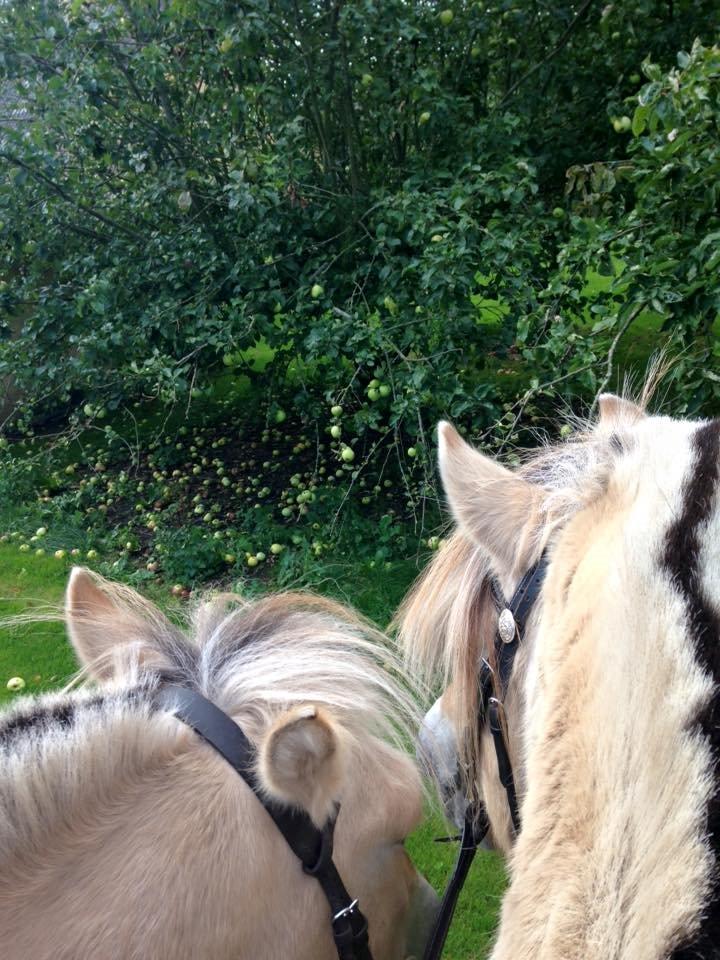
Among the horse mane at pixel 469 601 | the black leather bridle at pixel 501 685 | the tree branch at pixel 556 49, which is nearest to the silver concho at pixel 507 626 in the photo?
the black leather bridle at pixel 501 685

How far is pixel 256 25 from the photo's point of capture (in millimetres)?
3979

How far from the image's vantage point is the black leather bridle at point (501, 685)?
1537 mm

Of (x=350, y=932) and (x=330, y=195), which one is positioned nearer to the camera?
(x=350, y=932)

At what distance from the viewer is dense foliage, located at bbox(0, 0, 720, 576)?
4008 millimetres

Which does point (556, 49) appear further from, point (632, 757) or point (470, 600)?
point (632, 757)

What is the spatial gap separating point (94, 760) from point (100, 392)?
4609mm

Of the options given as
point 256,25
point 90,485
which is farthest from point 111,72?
point 90,485

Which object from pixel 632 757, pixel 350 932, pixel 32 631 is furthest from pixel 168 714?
pixel 32 631

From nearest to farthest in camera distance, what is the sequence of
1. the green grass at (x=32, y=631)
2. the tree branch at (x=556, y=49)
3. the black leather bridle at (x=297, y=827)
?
the black leather bridle at (x=297, y=827) → the green grass at (x=32, y=631) → the tree branch at (x=556, y=49)

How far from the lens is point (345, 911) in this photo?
1271 millimetres

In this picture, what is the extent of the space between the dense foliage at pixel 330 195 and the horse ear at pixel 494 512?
1777 mm

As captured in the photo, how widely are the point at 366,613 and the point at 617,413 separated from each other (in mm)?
3060

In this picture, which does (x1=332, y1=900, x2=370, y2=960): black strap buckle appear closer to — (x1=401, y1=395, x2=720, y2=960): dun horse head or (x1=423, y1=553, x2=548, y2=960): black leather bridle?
(x1=423, y1=553, x2=548, y2=960): black leather bridle

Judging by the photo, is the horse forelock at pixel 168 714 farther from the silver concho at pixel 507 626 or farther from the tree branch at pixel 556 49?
the tree branch at pixel 556 49
